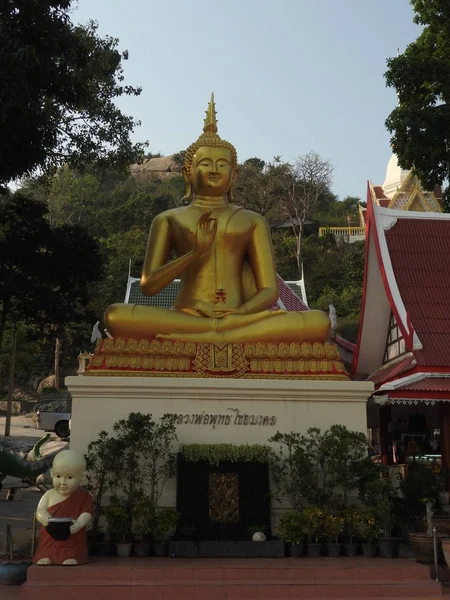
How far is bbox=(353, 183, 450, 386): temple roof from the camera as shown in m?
11.8

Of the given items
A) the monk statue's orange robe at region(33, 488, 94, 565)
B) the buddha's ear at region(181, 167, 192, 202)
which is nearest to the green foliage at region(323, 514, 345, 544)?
the monk statue's orange robe at region(33, 488, 94, 565)

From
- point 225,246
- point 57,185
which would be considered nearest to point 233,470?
point 225,246

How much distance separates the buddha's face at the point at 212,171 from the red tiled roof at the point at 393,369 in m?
4.52

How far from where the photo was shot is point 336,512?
23.0 feet

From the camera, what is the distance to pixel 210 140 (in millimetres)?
9562

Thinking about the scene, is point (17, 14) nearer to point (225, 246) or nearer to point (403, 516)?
point (225, 246)

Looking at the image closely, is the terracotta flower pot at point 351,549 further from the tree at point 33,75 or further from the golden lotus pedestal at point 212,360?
the tree at point 33,75

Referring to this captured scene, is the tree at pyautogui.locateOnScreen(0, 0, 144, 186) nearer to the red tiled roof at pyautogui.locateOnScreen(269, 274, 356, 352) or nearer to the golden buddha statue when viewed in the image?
the golden buddha statue

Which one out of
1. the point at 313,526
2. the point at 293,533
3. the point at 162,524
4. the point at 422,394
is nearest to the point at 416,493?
the point at 313,526

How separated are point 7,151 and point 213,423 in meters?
5.73

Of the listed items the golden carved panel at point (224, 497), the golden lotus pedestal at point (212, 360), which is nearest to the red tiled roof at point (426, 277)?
the golden lotus pedestal at point (212, 360)

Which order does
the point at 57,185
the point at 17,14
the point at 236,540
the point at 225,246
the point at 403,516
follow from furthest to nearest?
Result: the point at 57,185
the point at 17,14
the point at 225,246
the point at 403,516
the point at 236,540

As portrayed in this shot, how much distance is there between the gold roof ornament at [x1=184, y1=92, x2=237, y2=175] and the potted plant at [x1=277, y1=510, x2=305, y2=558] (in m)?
4.90

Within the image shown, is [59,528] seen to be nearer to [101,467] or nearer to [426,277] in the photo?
[101,467]
